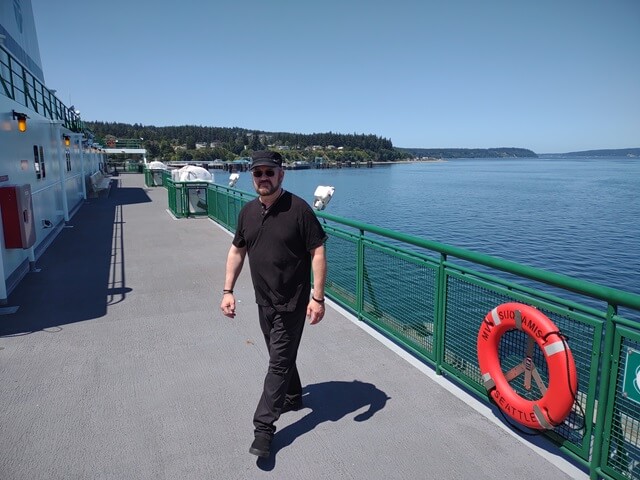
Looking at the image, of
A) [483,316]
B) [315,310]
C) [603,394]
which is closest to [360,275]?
[483,316]

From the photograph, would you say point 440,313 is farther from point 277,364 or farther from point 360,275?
point 277,364

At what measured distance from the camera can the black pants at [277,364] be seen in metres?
3.09

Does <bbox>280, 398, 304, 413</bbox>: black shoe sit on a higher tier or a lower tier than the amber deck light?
lower

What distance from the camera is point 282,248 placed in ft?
10.1

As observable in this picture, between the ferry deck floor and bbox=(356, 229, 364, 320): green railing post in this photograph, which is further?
bbox=(356, 229, 364, 320): green railing post

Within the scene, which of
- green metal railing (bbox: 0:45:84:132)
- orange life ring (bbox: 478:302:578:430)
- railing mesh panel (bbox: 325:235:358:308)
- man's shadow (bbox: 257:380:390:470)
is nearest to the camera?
orange life ring (bbox: 478:302:578:430)

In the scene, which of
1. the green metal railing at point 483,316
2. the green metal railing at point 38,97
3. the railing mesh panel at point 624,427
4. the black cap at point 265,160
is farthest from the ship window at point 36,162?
the railing mesh panel at point 624,427

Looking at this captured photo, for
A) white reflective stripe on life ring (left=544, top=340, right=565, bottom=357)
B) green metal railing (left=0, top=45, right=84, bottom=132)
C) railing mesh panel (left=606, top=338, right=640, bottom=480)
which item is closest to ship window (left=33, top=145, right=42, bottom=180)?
green metal railing (left=0, top=45, right=84, bottom=132)

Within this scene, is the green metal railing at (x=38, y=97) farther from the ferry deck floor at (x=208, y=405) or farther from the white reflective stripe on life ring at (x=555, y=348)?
the white reflective stripe on life ring at (x=555, y=348)

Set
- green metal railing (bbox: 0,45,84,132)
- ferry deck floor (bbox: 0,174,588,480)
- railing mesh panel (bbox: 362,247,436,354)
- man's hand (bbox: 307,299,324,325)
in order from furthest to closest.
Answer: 1. green metal railing (bbox: 0,45,84,132)
2. railing mesh panel (bbox: 362,247,436,354)
3. man's hand (bbox: 307,299,324,325)
4. ferry deck floor (bbox: 0,174,588,480)

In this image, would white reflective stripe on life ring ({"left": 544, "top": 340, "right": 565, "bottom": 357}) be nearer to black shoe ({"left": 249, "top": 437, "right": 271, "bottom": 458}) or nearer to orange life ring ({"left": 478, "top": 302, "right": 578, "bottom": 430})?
orange life ring ({"left": 478, "top": 302, "right": 578, "bottom": 430})

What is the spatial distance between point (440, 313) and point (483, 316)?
19.2 inches

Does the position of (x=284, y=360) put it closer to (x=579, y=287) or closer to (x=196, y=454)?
(x=196, y=454)

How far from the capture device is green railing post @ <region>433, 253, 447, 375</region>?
412 cm
